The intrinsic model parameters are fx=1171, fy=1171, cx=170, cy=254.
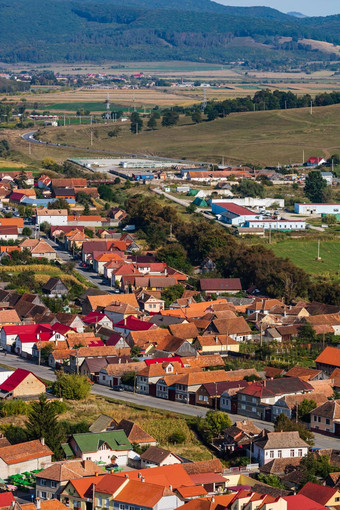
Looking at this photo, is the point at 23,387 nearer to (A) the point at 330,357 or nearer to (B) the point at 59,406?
(B) the point at 59,406

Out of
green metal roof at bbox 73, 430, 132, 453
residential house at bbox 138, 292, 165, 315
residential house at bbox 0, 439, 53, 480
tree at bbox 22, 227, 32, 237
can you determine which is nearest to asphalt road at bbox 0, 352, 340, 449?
green metal roof at bbox 73, 430, 132, 453

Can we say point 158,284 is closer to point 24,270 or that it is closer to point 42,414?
point 24,270

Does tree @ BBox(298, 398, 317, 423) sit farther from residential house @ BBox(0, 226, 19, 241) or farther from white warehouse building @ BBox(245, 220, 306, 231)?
white warehouse building @ BBox(245, 220, 306, 231)

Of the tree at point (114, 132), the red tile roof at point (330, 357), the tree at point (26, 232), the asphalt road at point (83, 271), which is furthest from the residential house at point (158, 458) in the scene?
the tree at point (114, 132)

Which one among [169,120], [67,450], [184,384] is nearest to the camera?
[67,450]

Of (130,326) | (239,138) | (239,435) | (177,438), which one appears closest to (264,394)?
(239,435)
